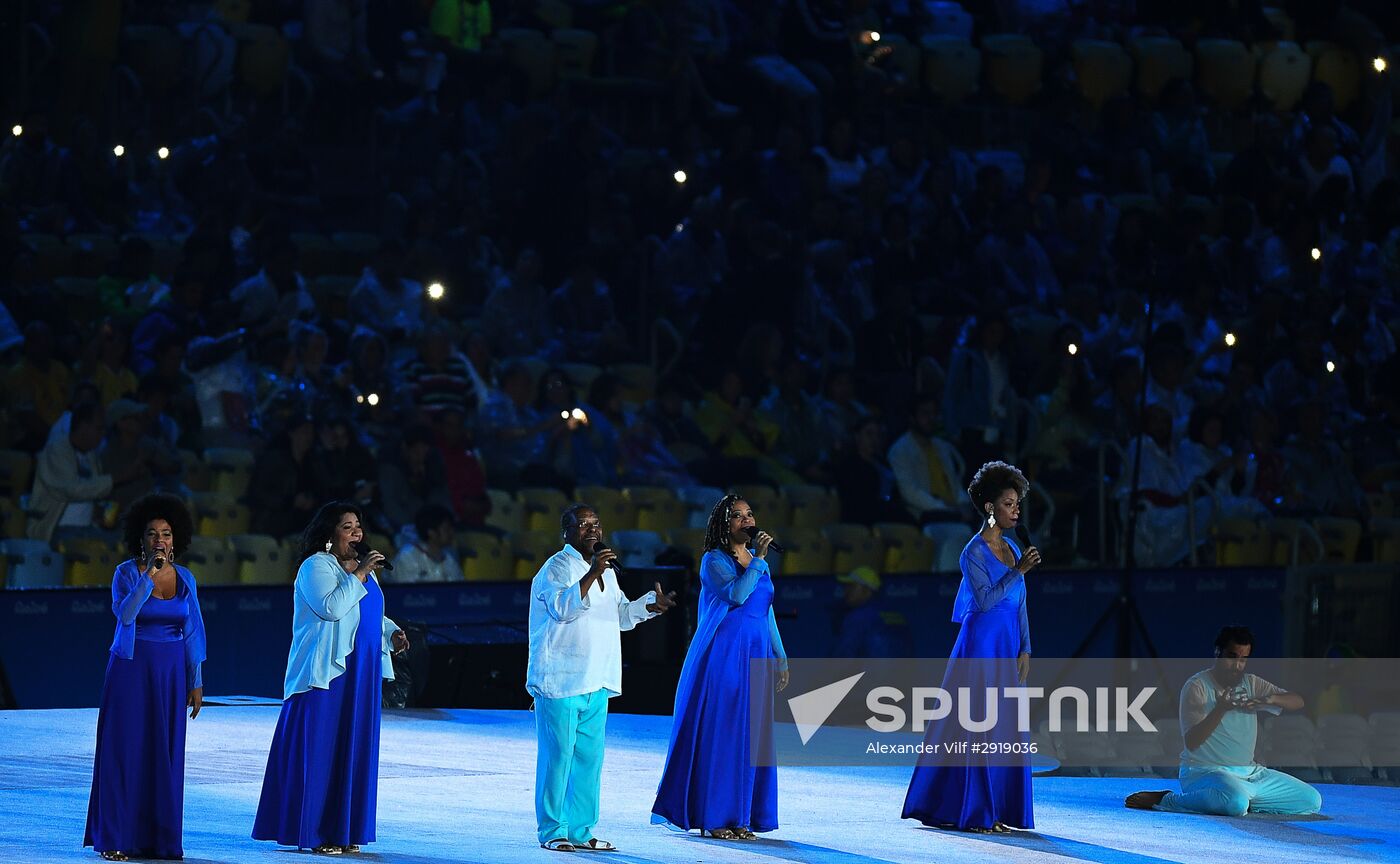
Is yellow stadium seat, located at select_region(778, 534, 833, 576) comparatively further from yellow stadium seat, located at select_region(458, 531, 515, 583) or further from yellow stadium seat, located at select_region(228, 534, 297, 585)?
yellow stadium seat, located at select_region(228, 534, 297, 585)

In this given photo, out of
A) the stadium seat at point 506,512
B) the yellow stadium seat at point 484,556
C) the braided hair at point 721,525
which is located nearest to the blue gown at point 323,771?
the braided hair at point 721,525

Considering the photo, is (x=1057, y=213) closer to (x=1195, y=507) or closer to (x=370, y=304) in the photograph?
(x=1195, y=507)

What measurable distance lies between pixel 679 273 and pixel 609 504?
2645 mm

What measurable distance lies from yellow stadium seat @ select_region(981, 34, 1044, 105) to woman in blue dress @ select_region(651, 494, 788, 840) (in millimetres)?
12057

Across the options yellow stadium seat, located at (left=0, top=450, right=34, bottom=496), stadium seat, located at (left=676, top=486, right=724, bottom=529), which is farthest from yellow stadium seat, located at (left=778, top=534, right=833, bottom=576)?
yellow stadium seat, located at (left=0, top=450, right=34, bottom=496)

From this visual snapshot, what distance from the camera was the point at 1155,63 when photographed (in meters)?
21.1

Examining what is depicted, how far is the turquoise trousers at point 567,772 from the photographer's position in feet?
27.9

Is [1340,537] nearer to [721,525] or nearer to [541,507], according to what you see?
[541,507]

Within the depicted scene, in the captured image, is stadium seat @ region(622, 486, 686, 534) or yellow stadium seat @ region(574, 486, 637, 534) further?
stadium seat @ region(622, 486, 686, 534)

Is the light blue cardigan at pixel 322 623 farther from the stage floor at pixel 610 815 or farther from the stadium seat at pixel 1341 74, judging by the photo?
the stadium seat at pixel 1341 74

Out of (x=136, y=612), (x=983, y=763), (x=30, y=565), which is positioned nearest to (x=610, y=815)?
(x=983, y=763)

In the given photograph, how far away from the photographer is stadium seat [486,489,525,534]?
14.8 m

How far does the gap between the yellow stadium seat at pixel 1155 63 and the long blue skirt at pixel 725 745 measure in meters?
13.3

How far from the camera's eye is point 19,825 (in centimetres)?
858
